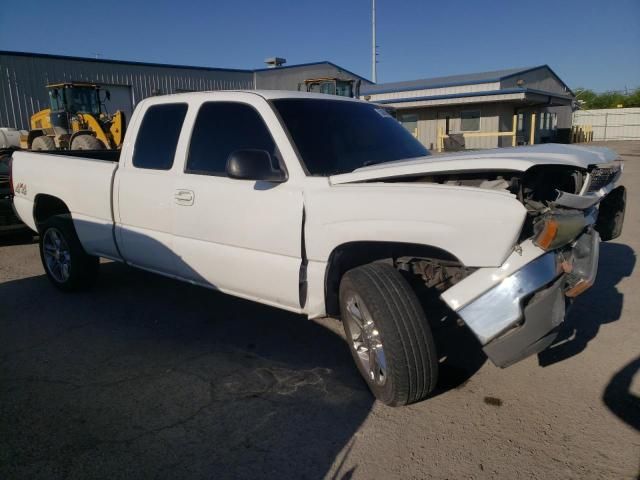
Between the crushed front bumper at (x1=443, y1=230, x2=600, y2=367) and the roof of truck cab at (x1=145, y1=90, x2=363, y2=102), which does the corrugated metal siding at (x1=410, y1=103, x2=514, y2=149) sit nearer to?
the roof of truck cab at (x1=145, y1=90, x2=363, y2=102)

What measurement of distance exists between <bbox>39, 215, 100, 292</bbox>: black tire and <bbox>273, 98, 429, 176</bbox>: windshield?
2.83m

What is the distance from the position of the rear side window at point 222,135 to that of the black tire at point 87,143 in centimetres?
1167

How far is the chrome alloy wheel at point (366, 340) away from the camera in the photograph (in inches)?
120

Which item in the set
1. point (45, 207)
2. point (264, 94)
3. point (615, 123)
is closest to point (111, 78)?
point (45, 207)

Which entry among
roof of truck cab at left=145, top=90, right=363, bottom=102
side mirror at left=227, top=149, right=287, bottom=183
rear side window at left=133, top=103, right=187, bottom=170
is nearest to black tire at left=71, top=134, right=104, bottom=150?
rear side window at left=133, top=103, right=187, bottom=170

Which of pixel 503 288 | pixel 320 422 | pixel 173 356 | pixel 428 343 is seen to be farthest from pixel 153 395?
pixel 503 288

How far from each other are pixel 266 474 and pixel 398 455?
26.9 inches

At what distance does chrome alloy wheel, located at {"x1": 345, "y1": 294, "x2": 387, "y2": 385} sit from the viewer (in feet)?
9.99

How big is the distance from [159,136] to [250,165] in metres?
1.59

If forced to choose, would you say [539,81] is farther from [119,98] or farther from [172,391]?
[172,391]

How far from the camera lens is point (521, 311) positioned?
2553 mm

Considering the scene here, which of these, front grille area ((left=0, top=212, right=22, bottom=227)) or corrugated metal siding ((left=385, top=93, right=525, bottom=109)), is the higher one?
corrugated metal siding ((left=385, top=93, right=525, bottom=109))

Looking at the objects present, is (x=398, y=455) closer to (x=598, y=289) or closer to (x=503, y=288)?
(x=503, y=288)

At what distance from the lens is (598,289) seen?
204 inches
